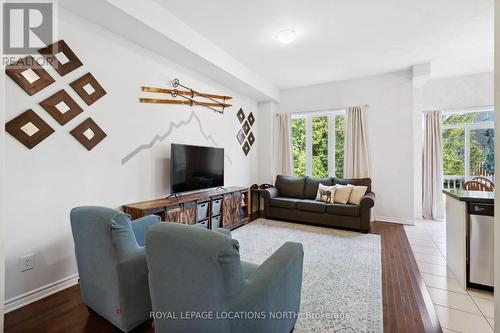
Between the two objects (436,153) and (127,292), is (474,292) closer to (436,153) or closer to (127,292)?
(127,292)

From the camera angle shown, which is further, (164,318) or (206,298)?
(164,318)

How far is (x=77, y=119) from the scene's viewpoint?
2.41m

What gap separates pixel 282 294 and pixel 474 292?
6.94 feet

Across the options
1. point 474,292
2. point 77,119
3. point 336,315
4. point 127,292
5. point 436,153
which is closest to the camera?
point 127,292

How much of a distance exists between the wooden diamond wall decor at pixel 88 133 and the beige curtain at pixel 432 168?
592cm

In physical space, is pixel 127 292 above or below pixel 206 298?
below

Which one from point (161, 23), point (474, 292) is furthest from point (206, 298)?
point (161, 23)

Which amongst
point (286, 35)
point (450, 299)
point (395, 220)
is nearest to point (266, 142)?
point (286, 35)

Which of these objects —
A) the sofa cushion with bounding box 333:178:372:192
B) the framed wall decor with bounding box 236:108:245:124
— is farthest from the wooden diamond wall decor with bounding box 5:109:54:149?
the sofa cushion with bounding box 333:178:372:192

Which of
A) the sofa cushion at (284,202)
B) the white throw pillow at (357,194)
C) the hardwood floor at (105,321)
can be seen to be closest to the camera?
the hardwood floor at (105,321)

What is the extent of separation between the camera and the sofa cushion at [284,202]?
451cm

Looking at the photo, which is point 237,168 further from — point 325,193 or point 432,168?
point 432,168

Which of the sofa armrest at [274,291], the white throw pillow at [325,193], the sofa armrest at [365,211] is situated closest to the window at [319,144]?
the white throw pillow at [325,193]

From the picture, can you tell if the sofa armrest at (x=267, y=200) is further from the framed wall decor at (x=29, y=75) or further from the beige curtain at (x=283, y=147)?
the framed wall decor at (x=29, y=75)
